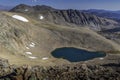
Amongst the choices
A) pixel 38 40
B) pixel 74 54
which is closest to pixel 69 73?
pixel 74 54

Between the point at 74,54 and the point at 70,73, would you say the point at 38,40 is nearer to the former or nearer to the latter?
the point at 74,54

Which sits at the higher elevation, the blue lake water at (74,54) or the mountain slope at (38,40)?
the mountain slope at (38,40)

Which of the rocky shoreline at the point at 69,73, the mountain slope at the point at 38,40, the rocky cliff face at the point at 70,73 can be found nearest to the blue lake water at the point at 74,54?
the mountain slope at the point at 38,40

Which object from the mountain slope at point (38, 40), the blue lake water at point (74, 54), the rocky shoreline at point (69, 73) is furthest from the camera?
the blue lake water at point (74, 54)

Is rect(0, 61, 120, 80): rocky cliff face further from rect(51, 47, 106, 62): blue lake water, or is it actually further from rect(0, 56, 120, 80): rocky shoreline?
rect(51, 47, 106, 62): blue lake water

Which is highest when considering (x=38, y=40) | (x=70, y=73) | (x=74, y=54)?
(x=38, y=40)

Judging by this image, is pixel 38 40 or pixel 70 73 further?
pixel 38 40

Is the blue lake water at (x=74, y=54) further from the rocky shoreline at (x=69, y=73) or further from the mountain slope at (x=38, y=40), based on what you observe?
the rocky shoreline at (x=69, y=73)

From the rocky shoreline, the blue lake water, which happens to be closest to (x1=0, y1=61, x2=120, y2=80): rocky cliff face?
the rocky shoreline
